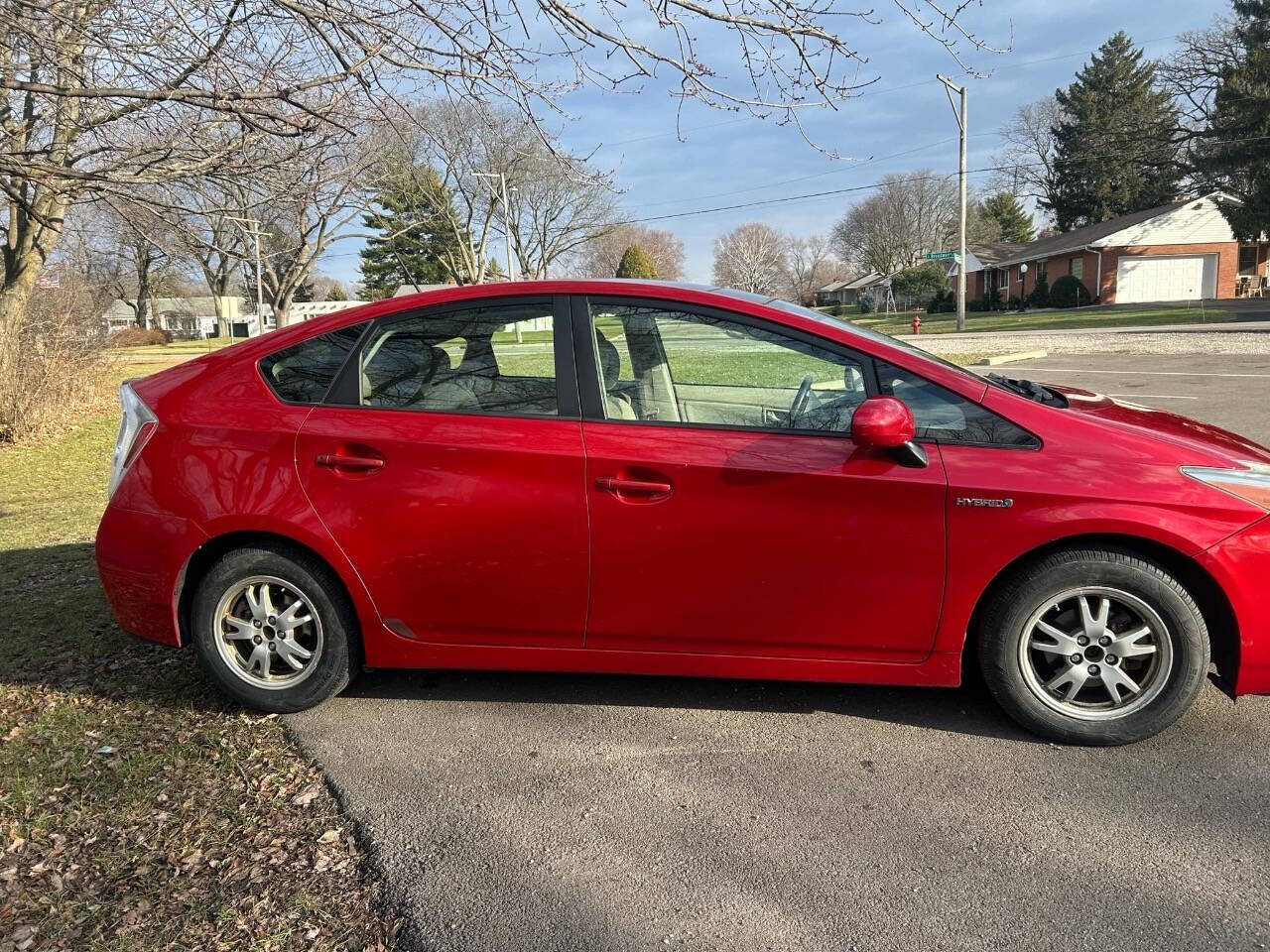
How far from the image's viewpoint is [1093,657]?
3.04m

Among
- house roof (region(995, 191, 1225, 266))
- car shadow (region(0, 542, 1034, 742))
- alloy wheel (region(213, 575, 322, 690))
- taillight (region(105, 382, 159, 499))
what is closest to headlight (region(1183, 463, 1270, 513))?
car shadow (region(0, 542, 1034, 742))

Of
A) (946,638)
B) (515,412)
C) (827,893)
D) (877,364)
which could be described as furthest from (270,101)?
(827,893)

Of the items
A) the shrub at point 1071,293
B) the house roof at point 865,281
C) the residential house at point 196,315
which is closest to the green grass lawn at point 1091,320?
the shrub at point 1071,293

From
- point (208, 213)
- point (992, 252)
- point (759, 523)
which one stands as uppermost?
point (992, 252)

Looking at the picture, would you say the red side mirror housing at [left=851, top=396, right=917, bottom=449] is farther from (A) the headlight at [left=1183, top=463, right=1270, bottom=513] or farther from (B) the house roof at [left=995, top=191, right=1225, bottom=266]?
(B) the house roof at [left=995, top=191, right=1225, bottom=266]

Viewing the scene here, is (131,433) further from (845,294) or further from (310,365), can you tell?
(845,294)

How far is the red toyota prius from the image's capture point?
2.97 metres

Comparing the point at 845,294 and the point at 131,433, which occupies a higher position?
the point at 845,294

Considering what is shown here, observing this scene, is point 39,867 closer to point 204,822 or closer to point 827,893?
point 204,822

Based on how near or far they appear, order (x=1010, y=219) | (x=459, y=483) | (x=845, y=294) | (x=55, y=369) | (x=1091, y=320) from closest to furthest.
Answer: (x=459, y=483), (x=55, y=369), (x=1091, y=320), (x=1010, y=219), (x=845, y=294)

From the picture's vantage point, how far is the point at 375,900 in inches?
94.1

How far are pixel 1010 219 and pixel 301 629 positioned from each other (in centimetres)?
8744

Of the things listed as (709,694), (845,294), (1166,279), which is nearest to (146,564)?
(709,694)

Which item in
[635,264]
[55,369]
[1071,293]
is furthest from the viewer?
[635,264]
